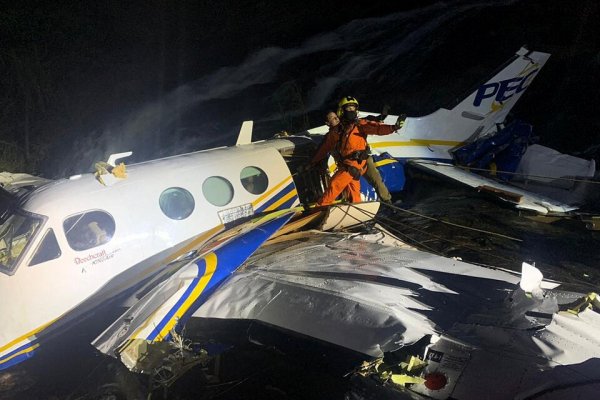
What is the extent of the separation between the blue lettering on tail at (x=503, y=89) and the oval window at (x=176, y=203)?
376 inches

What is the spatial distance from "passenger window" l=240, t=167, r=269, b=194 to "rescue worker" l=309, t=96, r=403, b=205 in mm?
1456

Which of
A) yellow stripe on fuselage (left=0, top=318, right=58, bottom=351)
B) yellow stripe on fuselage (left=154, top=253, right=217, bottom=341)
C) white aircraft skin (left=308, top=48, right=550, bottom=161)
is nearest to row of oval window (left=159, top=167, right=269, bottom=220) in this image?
yellow stripe on fuselage (left=154, top=253, right=217, bottom=341)

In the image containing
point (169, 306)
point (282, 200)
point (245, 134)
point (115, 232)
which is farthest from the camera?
point (245, 134)

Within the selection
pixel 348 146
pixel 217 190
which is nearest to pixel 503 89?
pixel 348 146

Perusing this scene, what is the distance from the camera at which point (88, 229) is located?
21.3 feet

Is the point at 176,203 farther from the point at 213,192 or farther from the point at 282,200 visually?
the point at 282,200

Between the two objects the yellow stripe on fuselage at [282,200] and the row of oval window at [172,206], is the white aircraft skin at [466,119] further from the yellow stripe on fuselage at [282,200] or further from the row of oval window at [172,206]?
the row of oval window at [172,206]

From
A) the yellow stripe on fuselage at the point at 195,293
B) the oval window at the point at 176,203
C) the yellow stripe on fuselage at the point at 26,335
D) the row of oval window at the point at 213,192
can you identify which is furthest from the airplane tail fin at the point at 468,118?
the yellow stripe on fuselage at the point at 26,335

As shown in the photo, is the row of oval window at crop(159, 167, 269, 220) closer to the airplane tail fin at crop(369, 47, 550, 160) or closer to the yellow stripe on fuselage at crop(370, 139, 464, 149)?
the yellow stripe on fuselage at crop(370, 139, 464, 149)

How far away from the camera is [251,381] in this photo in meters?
6.12

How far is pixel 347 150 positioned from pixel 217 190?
2.86 metres

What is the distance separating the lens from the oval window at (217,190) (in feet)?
25.3

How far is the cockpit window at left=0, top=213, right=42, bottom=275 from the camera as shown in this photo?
6.08m

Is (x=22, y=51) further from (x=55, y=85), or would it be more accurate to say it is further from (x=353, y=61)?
(x=353, y=61)
